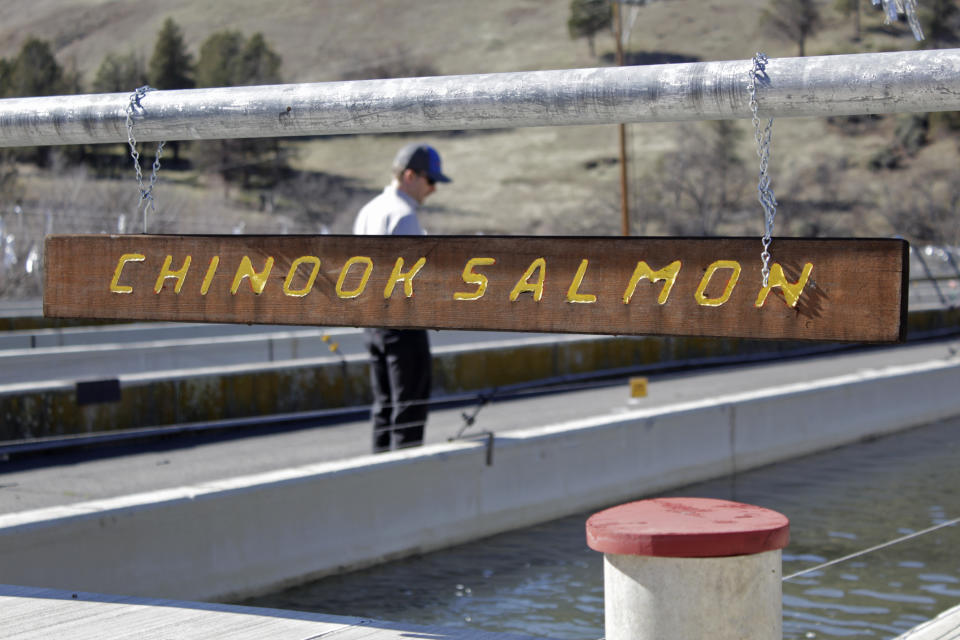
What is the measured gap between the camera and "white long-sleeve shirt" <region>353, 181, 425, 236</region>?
9.21 m

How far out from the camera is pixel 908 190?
272ft

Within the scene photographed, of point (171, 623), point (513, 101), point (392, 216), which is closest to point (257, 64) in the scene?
point (392, 216)

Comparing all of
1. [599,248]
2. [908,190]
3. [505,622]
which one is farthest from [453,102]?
[908,190]

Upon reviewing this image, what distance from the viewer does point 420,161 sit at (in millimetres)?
9492

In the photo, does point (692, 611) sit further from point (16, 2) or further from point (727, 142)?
point (16, 2)

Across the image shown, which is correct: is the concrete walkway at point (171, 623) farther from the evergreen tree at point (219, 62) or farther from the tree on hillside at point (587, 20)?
the tree on hillside at point (587, 20)

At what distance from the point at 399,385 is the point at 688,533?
5383 mm

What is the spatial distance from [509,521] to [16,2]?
174248 millimetres

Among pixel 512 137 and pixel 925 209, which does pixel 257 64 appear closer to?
pixel 512 137

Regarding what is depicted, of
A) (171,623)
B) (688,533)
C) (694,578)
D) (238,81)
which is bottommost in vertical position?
(171,623)

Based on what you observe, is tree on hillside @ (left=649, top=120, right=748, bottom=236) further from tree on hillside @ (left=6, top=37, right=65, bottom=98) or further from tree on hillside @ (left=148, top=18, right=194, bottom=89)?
tree on hillside @ (left=148, top=18, right=194, bottom=89)

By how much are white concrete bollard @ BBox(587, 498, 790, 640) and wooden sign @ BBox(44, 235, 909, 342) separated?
65 centimetres

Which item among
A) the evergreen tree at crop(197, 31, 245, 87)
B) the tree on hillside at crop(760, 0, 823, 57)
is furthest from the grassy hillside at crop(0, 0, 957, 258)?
the evergreen tree at crop(197, 31, 245, 87)

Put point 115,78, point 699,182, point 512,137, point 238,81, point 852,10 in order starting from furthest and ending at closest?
point 852,10, point 512,137, point 238,81, point 699,182, point 115,78
